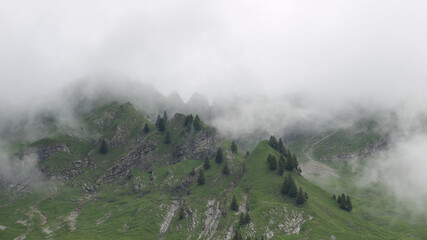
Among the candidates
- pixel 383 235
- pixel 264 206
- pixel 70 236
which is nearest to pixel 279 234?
pixel 264 206

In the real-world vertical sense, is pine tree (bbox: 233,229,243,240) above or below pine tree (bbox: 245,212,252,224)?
below

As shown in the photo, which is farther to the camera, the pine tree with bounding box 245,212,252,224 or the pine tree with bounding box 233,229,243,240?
the pine tree with bounding box 245,212,252,224

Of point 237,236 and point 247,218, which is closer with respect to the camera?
point 237,236

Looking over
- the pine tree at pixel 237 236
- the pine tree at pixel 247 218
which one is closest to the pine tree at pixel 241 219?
the pine tree at pixel 247 218

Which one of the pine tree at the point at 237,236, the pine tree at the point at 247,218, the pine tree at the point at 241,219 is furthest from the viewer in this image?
the pine tree at the point at 241,219

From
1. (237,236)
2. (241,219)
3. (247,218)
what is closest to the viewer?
(237,236)

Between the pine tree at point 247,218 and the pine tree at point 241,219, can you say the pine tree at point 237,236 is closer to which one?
the pine tree at point 241,219

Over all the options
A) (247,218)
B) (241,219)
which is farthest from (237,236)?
(247,218)

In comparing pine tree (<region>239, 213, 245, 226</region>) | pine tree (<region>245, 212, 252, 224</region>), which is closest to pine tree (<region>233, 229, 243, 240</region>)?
pine tree (<region>239, 213, 245, 226</region>)

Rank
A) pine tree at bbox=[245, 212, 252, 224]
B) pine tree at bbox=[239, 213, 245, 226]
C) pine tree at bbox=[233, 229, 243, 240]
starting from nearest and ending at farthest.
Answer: pine tree at bbox=[233, 229, 243, 240] → pine tree at bbox=[245, 212, 252, 224] → pine tree at bbox=[239, 213, 245, 226]

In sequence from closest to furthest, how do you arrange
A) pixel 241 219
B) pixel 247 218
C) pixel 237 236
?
pixel 237 236 < pixel 247 218 < pixel 241 219

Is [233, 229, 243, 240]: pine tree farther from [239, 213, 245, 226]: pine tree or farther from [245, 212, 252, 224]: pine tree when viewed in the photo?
[245, 212, 252, 224]: pine tree

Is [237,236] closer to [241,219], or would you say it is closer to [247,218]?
[241,219]

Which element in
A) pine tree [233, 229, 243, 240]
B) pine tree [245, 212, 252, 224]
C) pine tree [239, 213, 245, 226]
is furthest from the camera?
pine tree [239, 213, 245, 226]
